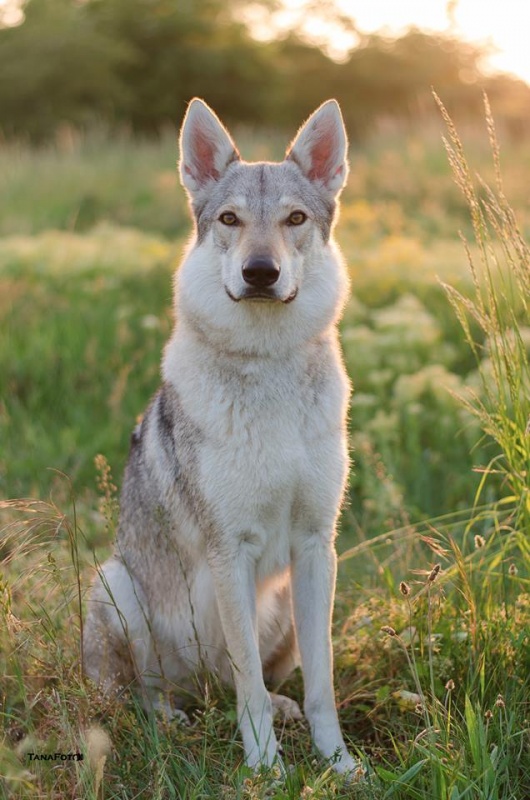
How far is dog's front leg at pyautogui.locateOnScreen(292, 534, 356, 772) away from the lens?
2.99 meters

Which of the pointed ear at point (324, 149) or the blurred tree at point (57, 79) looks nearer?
the pointed ear at point (324, 149)

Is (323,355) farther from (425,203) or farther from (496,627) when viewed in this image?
(425,203)

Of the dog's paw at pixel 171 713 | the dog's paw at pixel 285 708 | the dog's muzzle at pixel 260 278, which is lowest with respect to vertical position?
the dog's paw at pixel 285 708

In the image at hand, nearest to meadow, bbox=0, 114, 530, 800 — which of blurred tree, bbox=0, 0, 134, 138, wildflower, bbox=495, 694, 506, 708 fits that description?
wildflower, bbox=495, 694, 506, 708

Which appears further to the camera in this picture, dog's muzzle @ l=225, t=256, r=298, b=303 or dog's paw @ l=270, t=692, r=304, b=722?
dog's paw @ l=270, t=692, r=304, b=722

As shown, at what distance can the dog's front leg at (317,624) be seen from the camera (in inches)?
118

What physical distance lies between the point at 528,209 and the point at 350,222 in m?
1.90

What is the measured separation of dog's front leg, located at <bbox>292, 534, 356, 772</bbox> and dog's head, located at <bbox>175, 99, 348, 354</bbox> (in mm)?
841

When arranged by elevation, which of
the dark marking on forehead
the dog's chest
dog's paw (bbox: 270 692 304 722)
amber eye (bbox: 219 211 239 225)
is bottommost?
dog's paw (bbox: 270 692 304 722)

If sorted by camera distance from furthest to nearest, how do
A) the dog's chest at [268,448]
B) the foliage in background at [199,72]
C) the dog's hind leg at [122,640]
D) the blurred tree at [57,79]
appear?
the foliage in background at [199,72] < the blurred tree at [57,79] < the dog's hind leg at [122,640] < the dog's chest at [268,448]

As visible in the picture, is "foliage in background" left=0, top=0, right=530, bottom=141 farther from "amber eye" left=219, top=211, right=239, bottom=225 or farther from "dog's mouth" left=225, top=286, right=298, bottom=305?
"dog's mouth" left=225, top=286, right=298, bottom=305

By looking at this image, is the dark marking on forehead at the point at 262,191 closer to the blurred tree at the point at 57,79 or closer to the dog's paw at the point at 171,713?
the dog's paw at the point at 171,713

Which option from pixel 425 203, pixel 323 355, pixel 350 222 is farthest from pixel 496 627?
pixel 425 203

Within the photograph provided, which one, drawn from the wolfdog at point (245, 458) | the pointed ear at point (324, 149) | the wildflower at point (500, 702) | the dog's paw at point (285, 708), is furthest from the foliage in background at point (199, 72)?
the wildflower at point (500, 702)
